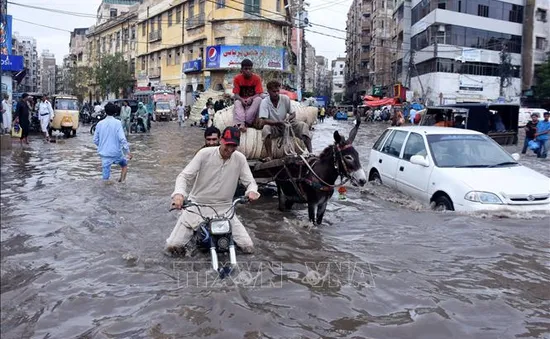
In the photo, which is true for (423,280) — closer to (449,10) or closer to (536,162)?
(536,162)

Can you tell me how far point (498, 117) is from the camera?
858 inches

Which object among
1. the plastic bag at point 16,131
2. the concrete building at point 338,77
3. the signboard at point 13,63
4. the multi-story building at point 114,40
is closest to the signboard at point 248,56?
the signboard at point 13,63

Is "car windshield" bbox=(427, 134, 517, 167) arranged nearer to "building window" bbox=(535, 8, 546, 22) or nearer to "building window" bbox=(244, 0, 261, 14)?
"building window" bbox=(244, 0, 261, 14)

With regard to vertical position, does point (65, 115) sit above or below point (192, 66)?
below

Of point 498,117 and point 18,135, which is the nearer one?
point 18,135

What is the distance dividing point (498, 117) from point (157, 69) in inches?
1769

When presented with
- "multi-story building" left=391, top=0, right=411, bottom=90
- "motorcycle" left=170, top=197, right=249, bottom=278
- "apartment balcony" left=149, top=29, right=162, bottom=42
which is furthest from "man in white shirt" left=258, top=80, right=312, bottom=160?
"apartment balcony" left=149, top=29, right=162, bottom=42

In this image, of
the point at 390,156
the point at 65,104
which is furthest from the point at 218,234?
the point at 65,104

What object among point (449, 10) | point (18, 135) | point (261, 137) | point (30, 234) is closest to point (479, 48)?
point (449, 10)

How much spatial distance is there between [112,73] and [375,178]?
56860 millimetres

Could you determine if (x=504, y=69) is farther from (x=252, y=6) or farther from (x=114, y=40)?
(x=114, y=40)

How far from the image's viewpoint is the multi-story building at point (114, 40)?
67037 mm

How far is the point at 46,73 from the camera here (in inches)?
6476

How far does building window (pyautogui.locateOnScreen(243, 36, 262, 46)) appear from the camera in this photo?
43656 mm
